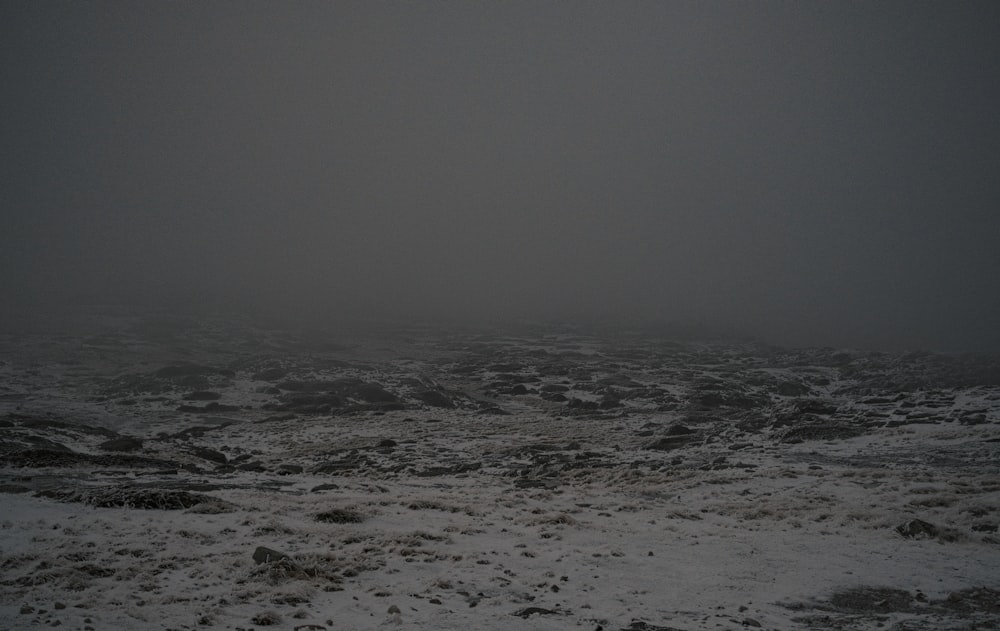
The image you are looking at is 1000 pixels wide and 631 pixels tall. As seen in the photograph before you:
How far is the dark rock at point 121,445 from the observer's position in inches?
1221

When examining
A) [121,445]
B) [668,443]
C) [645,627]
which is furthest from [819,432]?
[121,445]

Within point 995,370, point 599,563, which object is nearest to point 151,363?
point 599,563

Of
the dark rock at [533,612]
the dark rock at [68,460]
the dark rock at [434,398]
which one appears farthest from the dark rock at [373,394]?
the dark rock at [533,612]

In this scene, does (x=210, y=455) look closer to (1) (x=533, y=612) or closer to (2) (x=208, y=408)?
(2) (x=208, y=408)

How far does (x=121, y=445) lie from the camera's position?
31.6 m

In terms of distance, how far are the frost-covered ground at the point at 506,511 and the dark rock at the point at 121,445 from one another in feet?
0.54

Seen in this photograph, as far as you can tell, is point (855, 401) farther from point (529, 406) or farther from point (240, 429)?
point (240, 429)

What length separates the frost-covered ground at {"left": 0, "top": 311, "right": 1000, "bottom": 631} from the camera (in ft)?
36.3

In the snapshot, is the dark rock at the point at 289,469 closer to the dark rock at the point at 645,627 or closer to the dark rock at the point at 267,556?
the dark rock at the point at 267,556

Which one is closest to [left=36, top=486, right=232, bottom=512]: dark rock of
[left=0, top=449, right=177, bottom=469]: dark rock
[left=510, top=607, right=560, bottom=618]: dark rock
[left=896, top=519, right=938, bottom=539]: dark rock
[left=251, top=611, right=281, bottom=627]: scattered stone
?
[left=0, top=449, right=177, bottom=469]: dark rock

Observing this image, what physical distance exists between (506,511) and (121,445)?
26.1 metres

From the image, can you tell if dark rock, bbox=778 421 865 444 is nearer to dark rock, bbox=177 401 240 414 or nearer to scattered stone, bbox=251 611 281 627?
scattered stone, bbox=251 611 281 627

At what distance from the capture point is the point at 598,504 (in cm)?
2122

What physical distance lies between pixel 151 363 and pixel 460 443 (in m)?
63.4
